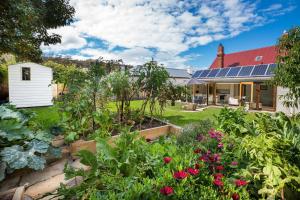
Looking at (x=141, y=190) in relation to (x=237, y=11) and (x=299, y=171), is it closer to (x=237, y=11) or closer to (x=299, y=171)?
(x=299, y=171)

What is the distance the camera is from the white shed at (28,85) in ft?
39.6

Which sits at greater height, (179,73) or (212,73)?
(179,73)

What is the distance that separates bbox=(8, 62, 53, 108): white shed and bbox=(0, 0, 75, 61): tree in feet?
16.8

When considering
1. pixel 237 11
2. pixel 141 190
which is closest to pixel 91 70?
pixel 141 190

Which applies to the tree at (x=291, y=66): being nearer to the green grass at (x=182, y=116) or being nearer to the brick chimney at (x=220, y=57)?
the green grass at (x=182, y=116)

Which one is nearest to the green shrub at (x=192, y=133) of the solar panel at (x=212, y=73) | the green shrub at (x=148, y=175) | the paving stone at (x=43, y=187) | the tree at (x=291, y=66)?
the green shrub at (x=148, y=175)

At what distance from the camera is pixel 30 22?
5242mm

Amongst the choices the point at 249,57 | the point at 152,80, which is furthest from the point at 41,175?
the point at 249,57

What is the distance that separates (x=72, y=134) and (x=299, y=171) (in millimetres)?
4268

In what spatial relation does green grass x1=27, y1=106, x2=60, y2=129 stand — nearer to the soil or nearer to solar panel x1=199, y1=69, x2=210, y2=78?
the soil

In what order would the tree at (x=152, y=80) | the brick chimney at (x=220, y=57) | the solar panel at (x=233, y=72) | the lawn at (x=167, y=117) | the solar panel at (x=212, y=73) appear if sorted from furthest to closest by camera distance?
the brick chimney at (x=220, y=57)
the solar panel at (x=212, y=73)
the solar panel at (x=233, y=72)
the lawn at (x=167, y=117)
the tree at (x=152, y=80)

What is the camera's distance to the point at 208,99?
16.9 meters

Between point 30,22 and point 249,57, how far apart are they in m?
20.4

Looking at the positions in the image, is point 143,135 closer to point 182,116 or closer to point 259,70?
point 182,116
